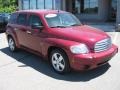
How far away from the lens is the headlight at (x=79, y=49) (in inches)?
244

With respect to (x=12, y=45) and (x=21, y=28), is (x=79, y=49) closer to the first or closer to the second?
(x=21, y=28)

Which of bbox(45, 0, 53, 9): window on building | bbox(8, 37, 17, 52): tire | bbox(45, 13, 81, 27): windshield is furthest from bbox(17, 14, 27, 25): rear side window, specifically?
bbox(45, 0, 53, 9): window on building

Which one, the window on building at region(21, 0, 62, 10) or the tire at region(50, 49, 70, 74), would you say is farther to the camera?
the window on building at region(21, 0, 62, 10)

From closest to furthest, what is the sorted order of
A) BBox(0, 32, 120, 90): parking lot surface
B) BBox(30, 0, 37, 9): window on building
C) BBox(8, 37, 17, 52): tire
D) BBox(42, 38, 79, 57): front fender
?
A: BBox(0, 32, 120, 90): parking lot surface
BBox(42, 38, 79, 57): front fender
BBox(8, 37, 17, 52): tire
BBox(30, 0, 37, 9): window on building

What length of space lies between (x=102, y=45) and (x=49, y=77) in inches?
66.8

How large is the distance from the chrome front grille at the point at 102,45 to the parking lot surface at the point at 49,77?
70cm

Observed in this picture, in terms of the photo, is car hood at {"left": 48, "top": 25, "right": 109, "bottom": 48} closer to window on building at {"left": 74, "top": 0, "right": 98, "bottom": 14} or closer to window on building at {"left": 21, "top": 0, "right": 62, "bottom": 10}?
window on building at {"left": 74, "top": 0, "right": 98, "bottom": 14}

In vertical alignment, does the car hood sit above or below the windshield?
below

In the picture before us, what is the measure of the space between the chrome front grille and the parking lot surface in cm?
70

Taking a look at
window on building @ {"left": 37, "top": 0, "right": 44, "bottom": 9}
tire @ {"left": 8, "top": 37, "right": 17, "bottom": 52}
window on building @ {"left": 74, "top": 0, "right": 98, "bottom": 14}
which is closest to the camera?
tire @ {"left": 8, "top": 37, "right": 17, "bottom": 52}

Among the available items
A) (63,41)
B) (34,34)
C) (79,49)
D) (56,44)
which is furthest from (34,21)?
(79,49)

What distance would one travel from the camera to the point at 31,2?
86.2ft

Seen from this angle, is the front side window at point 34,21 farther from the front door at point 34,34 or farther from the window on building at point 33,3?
the window on building at point 33,3

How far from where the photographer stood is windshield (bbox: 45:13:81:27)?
739 centimetres
